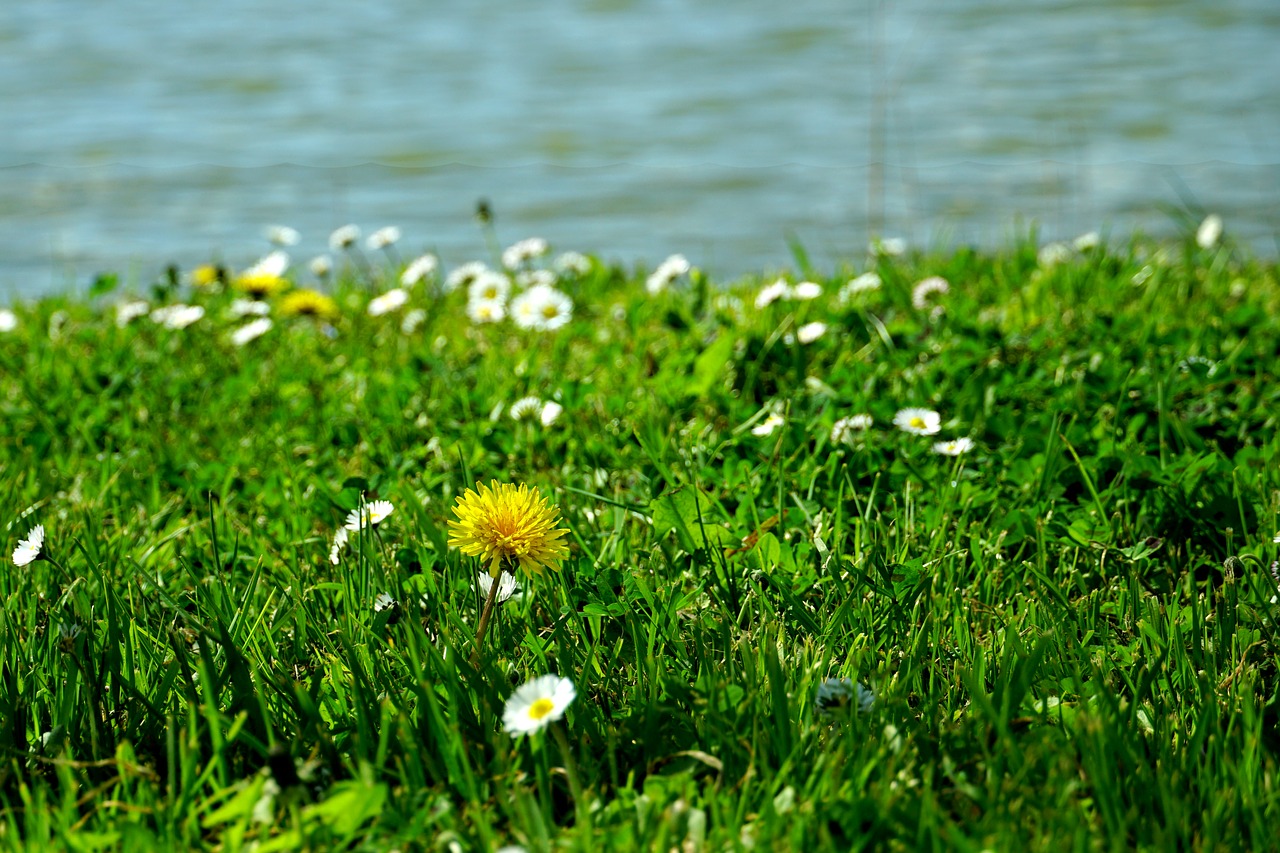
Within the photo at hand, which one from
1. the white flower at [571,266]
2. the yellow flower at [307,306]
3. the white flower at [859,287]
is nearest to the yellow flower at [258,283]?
the yellow flower at [307,306]

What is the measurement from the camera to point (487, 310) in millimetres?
3697

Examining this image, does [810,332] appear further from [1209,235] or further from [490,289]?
[1209,235]

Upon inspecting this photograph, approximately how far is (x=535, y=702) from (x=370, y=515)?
0.68 meters

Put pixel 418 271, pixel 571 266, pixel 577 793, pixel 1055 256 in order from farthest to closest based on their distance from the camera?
Answer: pixel 571 266 < pixel 1055 256 < pixel 418 271 < pixel 577 793

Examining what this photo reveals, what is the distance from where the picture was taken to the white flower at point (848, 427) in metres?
2.58

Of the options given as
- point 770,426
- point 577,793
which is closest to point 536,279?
point 770,426

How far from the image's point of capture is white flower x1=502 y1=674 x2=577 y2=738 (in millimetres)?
1532

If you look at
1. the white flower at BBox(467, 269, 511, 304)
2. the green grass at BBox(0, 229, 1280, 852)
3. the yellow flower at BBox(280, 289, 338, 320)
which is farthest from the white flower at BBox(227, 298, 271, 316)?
the white flower at BBox(467, 269, 511, 304)

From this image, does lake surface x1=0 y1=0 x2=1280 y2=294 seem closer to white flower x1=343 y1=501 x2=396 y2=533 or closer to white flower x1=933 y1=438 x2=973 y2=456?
white flower x1=933 y1=438 x2=973 y2=456

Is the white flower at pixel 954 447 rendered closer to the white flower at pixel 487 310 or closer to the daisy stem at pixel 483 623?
the daisy stem at pixel 483 623

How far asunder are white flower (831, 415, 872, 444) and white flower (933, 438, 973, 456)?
15cm

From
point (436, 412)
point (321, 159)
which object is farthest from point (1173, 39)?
point (436, 412)

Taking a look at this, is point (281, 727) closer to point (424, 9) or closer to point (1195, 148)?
point (1195, 148)

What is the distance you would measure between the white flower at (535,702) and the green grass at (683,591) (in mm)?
35
